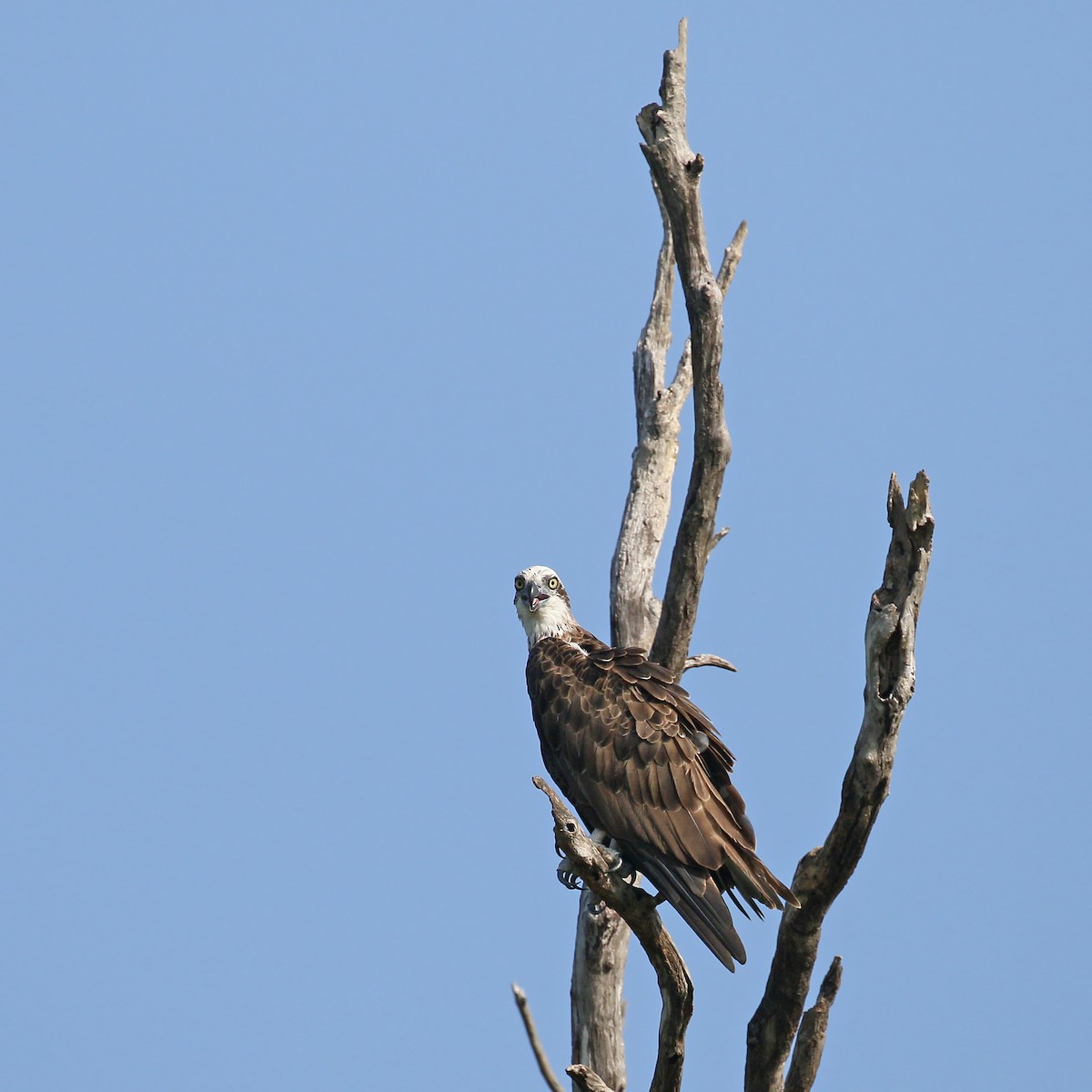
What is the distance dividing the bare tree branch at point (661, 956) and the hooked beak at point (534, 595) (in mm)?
2649

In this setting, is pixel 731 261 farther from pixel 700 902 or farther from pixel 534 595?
pixel 700 902

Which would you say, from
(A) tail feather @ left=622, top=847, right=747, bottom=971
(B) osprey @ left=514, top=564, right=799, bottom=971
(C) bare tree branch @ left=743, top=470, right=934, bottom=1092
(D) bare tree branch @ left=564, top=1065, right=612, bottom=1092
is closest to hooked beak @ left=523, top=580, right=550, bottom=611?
(B) osprey @ left=514, top=564, right=799, bottom=971

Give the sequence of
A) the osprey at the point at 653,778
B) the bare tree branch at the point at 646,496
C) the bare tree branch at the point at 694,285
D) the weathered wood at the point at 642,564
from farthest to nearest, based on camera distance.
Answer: the bare tree branch at the point at 646,496 < the weathered wood at the point at 642,564 < the bare tree branch at the point at 694,285 < the osprey at the point at 653,778

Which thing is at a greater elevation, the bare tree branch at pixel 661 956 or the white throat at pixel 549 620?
the white throat at pixel 549 620

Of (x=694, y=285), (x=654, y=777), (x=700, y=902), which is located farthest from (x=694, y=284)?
(x=700, y=902)

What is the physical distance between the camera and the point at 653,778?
6637 millimetres

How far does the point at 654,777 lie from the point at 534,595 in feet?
6.12

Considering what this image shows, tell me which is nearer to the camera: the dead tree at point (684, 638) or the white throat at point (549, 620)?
the dead tree at point (684, 638)

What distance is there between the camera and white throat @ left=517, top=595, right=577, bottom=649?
8.09 metres

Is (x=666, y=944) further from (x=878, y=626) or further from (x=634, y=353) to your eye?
(x=634, y=353)

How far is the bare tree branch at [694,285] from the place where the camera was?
7.56m

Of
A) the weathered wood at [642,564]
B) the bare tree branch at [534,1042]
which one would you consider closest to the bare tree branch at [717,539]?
the weathered wood at [642,564]

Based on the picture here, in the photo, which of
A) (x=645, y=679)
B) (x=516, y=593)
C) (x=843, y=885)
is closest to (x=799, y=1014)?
(x=843, y=885)

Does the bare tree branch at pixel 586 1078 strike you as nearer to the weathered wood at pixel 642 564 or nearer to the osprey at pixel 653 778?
the osprey at pixel 653 778
